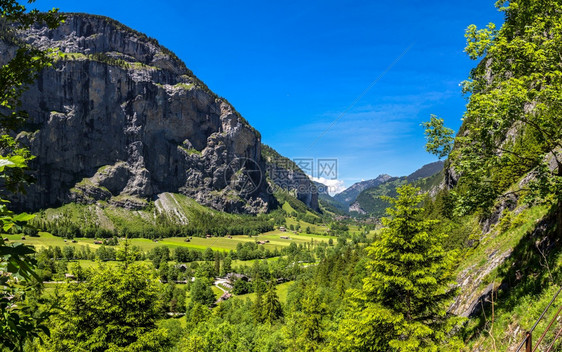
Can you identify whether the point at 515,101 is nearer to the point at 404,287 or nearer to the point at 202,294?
the point at 404,287

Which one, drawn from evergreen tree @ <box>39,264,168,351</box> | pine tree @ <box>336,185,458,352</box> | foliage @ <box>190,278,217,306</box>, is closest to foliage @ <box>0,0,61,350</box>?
evergreen tree @ <box>39,264,168,351</box>

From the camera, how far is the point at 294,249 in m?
191

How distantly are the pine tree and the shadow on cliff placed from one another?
2.01 m

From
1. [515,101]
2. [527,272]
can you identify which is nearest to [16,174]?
[515,101]

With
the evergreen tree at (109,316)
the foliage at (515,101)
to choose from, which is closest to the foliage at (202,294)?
the evergreen tree at (109,316)

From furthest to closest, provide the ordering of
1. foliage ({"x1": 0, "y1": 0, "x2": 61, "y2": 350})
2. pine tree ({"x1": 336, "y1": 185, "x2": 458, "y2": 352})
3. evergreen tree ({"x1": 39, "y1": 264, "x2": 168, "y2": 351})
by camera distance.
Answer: evergreen tree ({"x1": 39, "y1": 264, "x2": 168, "y2": 351}) → pine tree ({"x1": 336, "y1": 185, "x2": 458, "y2": 352}) → foliage ({"x1": 0, "y1": 0, "x2": 61, "y2": 350})

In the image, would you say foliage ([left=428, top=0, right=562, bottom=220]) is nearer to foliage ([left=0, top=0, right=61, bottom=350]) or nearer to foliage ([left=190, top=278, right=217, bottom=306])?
foliage ([left=0, top=0, right=61, bottom=350])

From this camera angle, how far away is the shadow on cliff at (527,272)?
12664 mm

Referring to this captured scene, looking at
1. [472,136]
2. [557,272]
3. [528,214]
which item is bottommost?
[557,272]

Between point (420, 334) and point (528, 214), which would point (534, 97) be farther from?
point (528, 214)

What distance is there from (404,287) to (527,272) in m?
6.02

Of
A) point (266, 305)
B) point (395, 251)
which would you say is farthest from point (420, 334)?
point (266, 305)

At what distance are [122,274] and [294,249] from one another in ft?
593

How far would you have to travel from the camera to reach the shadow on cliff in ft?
41.5
